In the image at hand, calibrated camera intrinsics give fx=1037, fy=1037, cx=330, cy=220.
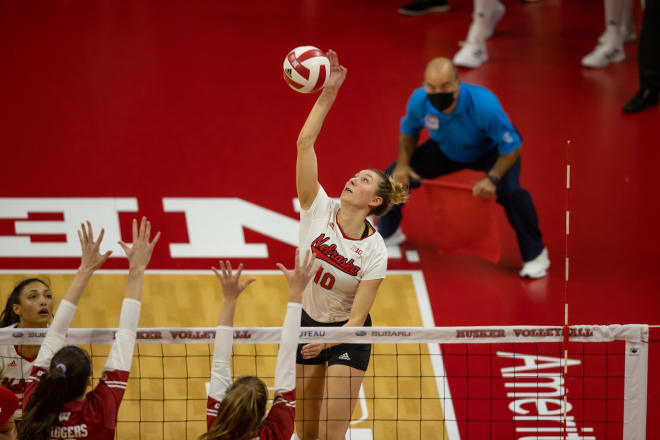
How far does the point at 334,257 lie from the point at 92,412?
6.55ft

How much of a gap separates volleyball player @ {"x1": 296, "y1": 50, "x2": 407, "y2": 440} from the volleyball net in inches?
9.6

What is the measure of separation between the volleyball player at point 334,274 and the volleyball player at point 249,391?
3.43 feet

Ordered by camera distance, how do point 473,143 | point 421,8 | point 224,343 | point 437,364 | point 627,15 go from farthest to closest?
1. point 421,8
2. point 627,15
3. point 473,143
4. point 437,364
5. point 224,343

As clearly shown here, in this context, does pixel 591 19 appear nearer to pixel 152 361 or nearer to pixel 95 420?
pixel 152 361

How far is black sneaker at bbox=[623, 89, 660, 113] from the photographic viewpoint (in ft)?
40.2

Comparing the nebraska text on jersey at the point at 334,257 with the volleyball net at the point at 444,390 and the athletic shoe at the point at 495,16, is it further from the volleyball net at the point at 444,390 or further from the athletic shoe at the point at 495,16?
the athletic shoe at the point at 495,16

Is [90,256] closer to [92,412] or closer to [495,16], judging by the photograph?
[92,412]

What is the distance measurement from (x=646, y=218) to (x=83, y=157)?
589cm

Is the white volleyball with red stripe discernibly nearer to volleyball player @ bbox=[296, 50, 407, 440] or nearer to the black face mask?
volleyball player @ bbox=[296, 50, 407, 440]

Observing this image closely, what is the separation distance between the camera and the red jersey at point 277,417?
16.9ft

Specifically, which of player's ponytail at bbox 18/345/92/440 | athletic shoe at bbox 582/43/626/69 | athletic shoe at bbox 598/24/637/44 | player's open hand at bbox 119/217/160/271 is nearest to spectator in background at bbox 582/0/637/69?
athletic shoe at bbox 582/43/626/69

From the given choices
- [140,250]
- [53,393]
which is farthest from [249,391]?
[140,250]

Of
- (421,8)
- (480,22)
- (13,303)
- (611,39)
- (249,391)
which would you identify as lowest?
(249,391)

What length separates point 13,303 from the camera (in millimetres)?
6582
